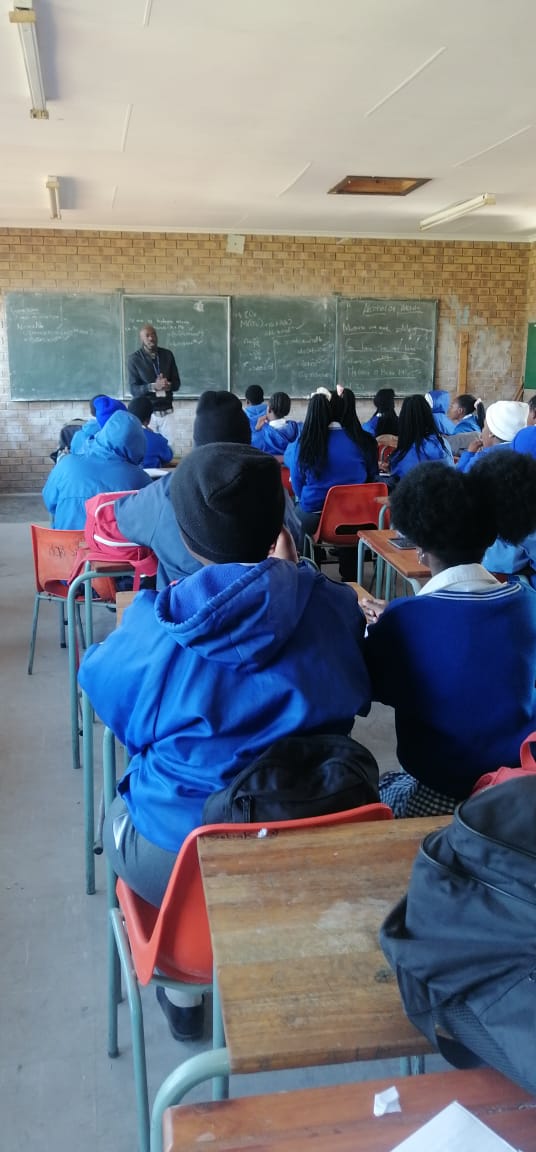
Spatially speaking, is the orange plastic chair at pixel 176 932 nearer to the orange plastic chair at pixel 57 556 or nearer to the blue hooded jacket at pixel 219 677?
the blue hooded jacket at pixel 219 677

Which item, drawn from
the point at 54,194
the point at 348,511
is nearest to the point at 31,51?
the point at 348,511

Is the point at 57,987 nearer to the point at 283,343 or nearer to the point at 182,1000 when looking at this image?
the point at 182,1000

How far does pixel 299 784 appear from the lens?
1140 millimetres

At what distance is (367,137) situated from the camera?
5055 millimetres

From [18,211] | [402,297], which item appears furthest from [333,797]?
[402,297]

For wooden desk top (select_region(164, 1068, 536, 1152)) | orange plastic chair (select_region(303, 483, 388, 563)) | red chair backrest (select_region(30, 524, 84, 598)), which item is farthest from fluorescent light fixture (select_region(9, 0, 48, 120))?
wooden desk top (select_region(164, 1068, 536, 1152))

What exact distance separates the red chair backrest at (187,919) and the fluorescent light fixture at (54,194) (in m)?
6.11

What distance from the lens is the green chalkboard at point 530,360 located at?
30.3 ft

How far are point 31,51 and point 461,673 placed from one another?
3384 millimetres

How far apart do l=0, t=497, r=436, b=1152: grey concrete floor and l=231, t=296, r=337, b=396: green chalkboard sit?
20.9ft

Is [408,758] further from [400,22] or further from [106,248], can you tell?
[106,248]

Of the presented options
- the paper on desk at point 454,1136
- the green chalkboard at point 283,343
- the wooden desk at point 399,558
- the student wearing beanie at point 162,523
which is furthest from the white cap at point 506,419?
the green chalkboard at point 283,343

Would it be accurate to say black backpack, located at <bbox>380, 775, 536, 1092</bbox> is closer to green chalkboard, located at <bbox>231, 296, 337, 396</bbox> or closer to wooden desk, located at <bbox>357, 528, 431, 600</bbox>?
wooden desk, located at <bbox>357, 528, 431, 600</bbox>

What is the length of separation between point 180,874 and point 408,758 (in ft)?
2.25
